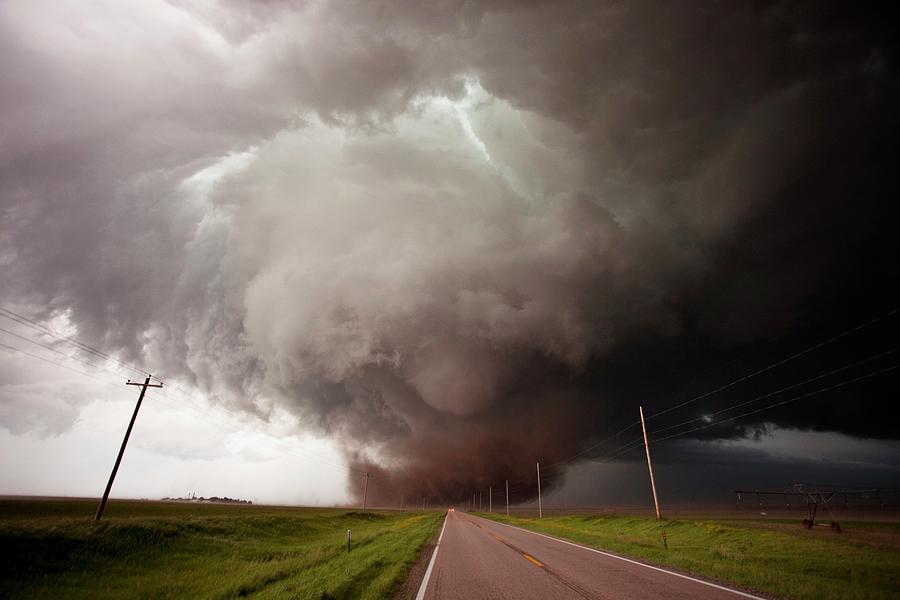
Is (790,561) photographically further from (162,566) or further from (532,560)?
(162,566)

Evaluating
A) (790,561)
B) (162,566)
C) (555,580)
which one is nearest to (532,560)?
(555,580)

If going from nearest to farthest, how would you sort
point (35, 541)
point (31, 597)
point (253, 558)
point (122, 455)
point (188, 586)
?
point (31, 597)
point (188, 586)
point (35, 541)
point (253, 558)
point (122, 455)

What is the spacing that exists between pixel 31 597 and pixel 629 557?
2003cm

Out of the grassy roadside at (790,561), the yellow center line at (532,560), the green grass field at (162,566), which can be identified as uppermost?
the grassy roadside at (790,561)

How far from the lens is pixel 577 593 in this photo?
28.7 feet

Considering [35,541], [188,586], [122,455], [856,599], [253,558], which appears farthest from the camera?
[122,455]

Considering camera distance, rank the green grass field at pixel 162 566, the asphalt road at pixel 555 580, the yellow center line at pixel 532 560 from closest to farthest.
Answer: the asphalt road at pixel 555 580 < the green grass field at pixel 162 566 < the yellow center line at pixel 532 560

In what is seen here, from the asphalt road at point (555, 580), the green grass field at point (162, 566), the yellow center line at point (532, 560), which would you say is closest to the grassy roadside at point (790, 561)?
the asphalt road at point (555, 580)

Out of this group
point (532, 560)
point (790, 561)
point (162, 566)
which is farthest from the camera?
point (162, 566)

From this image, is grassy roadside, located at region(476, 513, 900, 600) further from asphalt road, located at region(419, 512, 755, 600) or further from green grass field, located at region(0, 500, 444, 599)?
green grass field, located at region(0, 500, 444, 599)

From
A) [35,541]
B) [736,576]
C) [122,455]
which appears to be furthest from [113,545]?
[736,576]

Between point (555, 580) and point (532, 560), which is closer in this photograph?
point (555, 580)

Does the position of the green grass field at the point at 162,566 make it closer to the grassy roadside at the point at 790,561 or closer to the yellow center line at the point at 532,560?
the yellow center line at the point at 532,560

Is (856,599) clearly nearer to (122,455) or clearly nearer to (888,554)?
(888,554)
